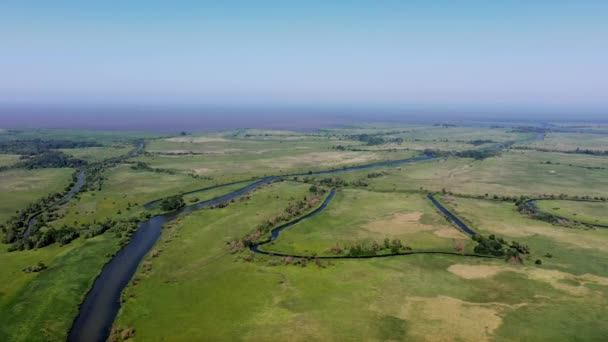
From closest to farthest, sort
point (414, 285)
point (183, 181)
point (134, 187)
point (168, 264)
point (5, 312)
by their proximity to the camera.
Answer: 1. point (5, 312)
2. point (414, 285)
3. point (168, 264)
4. point (134, 187)
5. point (183, 181)

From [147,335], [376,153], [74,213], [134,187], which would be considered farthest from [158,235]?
[376,153]

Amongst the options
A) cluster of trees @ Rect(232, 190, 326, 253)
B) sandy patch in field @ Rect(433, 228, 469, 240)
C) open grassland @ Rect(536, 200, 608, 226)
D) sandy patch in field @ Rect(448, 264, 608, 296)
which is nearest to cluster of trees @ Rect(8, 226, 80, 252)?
cluster of trees @ Rect(232, 190, 326, 253)

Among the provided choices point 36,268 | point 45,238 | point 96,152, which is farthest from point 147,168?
point 36,268

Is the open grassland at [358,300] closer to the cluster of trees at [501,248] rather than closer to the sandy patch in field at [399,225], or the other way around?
the cluster of trees at [501,248]

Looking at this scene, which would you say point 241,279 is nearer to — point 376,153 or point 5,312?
point 5,312

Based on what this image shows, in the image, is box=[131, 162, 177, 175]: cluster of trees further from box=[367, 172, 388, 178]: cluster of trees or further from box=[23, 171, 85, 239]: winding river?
box=[367, 172, 388, 178]: cluster of trees

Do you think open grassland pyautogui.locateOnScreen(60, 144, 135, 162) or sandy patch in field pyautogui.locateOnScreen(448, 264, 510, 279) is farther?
open grassland pyautogui.locateOnScreen(60, 144, 135, 162)

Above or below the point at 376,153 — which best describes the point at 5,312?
below
